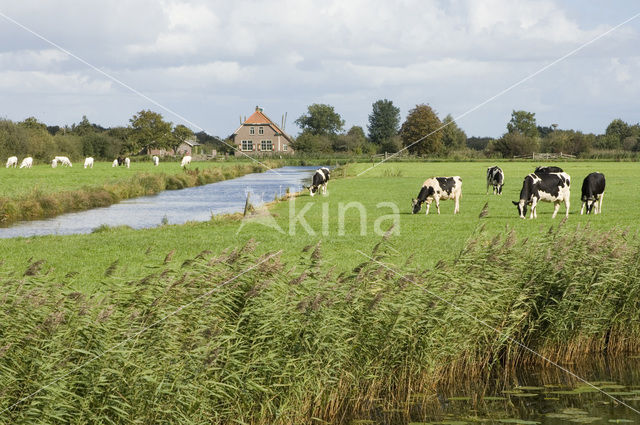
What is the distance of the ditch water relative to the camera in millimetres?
8641

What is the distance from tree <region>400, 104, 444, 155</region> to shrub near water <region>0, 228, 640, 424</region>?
306ft

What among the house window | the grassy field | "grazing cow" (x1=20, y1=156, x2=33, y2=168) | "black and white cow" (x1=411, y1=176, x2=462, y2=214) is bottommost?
the grassy field

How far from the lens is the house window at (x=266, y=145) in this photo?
118 meters

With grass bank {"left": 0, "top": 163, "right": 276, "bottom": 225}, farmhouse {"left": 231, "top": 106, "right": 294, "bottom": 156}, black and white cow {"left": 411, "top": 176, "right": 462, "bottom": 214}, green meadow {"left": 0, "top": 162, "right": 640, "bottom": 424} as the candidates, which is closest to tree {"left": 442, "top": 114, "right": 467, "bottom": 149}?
farmhouse {"left": 231, "top": 106, "right": 294, "bottom": 156}

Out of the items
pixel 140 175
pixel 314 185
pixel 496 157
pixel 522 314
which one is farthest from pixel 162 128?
pixel 522 314

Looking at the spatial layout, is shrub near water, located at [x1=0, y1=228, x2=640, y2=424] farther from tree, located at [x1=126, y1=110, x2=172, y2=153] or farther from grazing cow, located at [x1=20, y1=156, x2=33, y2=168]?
tree, located at [x1=126, y1=110, x2=172, y2=153]

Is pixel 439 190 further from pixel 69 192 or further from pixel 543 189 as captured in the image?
pixel 69 192

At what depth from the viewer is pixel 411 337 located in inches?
362

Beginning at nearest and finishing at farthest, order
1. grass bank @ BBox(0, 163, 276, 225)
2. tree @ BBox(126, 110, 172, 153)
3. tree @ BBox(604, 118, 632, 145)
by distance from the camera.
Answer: grass bank @ BBox(0, 163, 276, 225) < tree @ BBox(126, 110, 172, 153) < tree @ BBox(604, 118, 632, 145)

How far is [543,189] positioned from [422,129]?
78.6m

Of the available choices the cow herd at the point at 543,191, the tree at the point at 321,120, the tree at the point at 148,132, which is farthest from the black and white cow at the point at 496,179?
the tree at the point at 321,120

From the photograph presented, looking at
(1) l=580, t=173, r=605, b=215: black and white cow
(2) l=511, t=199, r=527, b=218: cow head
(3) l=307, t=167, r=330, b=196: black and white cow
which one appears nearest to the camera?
(2) l=511, t=199, r=527, b=218: cow head

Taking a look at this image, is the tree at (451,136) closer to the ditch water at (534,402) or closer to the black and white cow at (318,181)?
the black and white cow at (318,181)

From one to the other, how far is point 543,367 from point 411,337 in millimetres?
2817
